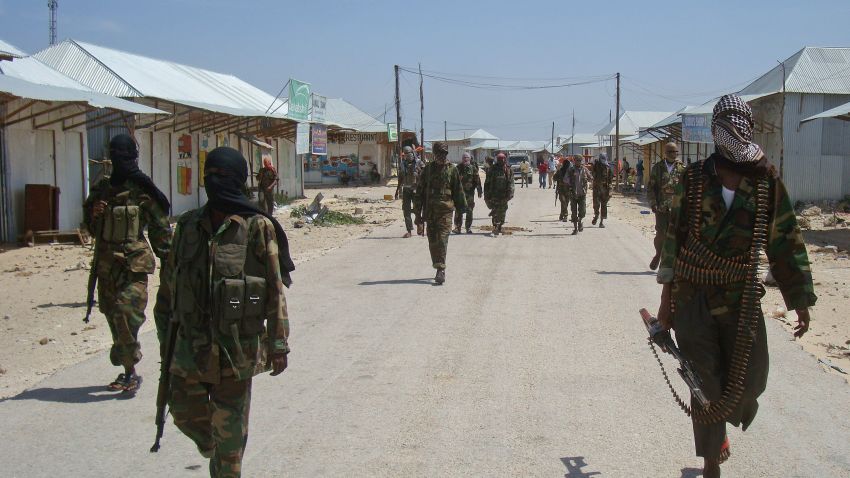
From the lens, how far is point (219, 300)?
3.60 m

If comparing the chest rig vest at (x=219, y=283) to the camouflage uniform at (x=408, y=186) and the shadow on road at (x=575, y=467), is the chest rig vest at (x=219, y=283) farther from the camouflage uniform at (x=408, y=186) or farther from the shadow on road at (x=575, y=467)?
the camouflage uniform at (x=408, y=186)

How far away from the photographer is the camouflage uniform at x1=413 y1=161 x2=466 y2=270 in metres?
11.0

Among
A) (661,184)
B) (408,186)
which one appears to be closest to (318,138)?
(408,186)

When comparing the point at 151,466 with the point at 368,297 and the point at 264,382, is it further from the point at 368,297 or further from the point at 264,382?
the point at 368,297

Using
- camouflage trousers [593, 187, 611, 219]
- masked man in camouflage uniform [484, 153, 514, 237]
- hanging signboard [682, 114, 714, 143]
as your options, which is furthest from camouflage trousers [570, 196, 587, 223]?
hanging signboard [682, 114, 714, 143]

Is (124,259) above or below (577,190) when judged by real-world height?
below

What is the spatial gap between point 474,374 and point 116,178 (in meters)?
3.05

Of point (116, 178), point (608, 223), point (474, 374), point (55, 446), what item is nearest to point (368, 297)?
point (474, 374)

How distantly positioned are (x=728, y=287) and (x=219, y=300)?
232 centimetres

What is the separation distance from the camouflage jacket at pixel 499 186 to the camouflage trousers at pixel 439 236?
24.3 feet

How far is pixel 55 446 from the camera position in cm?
493

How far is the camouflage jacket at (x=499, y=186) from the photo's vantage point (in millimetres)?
18406

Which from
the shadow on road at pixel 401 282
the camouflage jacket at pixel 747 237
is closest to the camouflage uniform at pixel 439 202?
the shadow on road at pixel 401 282

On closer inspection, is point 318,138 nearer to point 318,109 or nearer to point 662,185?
point 318,109
